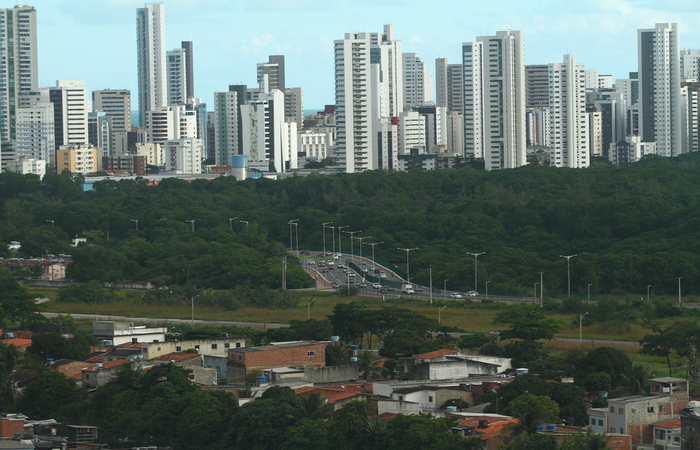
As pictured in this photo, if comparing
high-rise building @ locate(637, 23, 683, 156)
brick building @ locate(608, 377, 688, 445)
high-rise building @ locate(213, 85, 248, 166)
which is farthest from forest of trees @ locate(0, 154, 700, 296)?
high-rise building @ locate(213, 85, 248, 166)

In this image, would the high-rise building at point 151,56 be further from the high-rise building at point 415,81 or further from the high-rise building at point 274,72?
the high-rise building at point 415,81

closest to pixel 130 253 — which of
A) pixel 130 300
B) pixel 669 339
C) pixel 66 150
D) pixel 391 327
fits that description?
pixel 130 300

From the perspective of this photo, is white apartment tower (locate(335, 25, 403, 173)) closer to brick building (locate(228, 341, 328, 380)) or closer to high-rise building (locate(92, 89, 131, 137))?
high-rise building (locate(92, 89, 131, 137))

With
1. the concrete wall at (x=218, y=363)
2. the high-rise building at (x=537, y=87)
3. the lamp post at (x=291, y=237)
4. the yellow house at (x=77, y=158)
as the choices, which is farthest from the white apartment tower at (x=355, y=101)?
the concrete wall at (x=218, y=363)

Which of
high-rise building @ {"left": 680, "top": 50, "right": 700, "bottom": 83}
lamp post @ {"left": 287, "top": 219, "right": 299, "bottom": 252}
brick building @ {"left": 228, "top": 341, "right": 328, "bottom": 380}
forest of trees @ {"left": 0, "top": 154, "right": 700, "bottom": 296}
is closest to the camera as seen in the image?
brick building @ {"left": 228, "top": 341, "right": 328, "bottom": 380}

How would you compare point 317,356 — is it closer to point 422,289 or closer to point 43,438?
point 43,438
